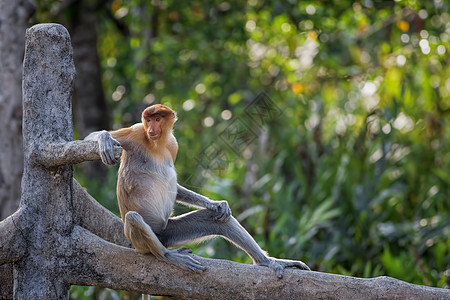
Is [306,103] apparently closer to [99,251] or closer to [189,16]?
[189,16]

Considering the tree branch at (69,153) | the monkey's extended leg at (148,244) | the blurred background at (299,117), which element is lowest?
the blurred background at (299,117)

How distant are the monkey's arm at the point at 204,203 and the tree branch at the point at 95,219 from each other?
32cm

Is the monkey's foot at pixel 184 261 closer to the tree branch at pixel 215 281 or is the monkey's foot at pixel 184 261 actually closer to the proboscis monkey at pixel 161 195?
the tree branch at pixel 215 281

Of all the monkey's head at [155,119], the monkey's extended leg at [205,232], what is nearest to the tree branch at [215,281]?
the monkey's extended leg at [205,232]

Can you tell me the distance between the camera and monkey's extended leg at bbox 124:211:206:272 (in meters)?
2.35

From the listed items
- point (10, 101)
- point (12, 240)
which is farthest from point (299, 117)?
point (12, 240)

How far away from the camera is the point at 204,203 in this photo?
2812mm

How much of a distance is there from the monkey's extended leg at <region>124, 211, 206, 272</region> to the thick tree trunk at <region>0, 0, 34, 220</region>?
5.54ft

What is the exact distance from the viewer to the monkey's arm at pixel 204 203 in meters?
2.70

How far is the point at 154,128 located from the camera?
260 centimetres

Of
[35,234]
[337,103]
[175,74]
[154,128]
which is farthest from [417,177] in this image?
[35,234]

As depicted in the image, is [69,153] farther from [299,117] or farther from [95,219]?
[299,117]

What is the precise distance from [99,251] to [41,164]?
1.36 ft

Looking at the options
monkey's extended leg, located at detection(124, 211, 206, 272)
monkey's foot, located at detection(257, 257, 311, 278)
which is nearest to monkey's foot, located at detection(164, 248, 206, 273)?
monkey's extended leg, located at detection(124, 211, 206, 272)
